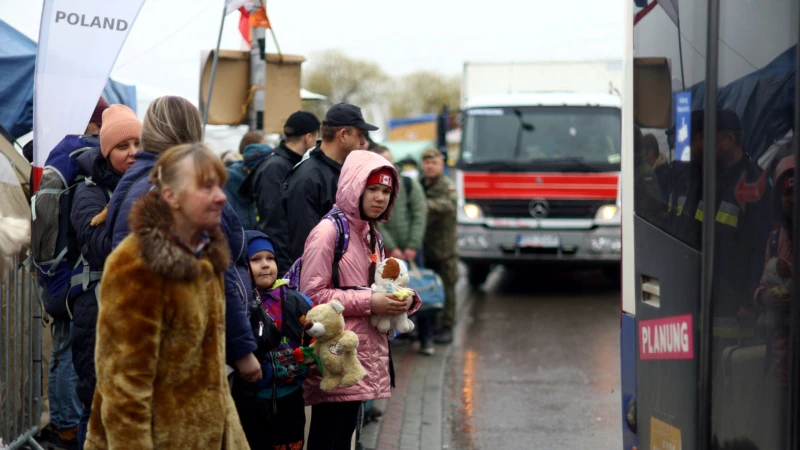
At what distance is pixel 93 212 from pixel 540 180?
993 cm

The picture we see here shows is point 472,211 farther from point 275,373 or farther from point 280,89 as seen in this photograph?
point 275,373

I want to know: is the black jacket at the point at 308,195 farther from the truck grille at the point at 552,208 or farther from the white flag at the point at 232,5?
the truck grille at the point at 552,208

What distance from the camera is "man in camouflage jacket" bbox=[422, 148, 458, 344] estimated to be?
1009 centimetres

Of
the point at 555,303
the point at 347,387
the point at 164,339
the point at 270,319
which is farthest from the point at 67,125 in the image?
the point at 555,303

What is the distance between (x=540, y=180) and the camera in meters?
13.5

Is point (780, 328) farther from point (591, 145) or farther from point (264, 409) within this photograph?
point (591, 145)

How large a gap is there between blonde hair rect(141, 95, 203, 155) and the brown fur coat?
0.61 metres

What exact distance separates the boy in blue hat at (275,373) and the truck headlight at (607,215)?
9.51 metres

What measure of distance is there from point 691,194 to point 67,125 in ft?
10.8

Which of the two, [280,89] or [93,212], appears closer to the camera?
[93,212]

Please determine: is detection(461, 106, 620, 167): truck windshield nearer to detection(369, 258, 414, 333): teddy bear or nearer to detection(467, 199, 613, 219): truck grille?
detection(467, 199, 613, 219): truck grille

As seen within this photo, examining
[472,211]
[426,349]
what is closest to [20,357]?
[426,349]

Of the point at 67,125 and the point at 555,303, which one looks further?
the point at 555,303

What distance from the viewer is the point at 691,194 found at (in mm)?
3496
